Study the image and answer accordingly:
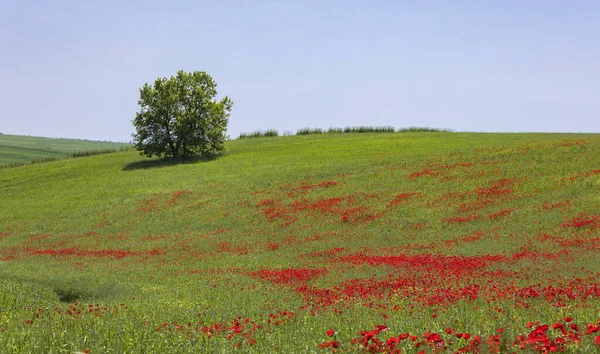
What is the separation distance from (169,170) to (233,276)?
159 feet

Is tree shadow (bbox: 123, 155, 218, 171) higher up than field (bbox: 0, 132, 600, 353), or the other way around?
tree shadow (bbox: 123, 155, 218, 171)

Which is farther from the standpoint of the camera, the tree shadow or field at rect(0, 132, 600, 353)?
the tree shadow

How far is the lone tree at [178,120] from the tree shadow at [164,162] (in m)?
1.06

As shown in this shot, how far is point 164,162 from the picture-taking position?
79.1 meters

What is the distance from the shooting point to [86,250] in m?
37.8

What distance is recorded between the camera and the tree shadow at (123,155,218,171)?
77188mm

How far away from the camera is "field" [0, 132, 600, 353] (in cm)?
1067

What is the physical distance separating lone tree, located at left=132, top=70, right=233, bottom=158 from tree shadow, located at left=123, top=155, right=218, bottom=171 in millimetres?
1058

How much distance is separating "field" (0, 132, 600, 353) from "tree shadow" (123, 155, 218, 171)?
2039mm

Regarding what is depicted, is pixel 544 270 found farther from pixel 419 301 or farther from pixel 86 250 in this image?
pixel 86 250

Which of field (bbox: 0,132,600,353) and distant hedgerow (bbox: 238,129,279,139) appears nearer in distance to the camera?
field (bbox: 0,132,600,353)

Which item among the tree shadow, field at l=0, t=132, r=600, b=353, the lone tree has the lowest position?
field at l=0, t=132, r=600, b=353

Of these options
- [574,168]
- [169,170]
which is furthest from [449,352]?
[169,170]

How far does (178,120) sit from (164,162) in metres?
6.06
